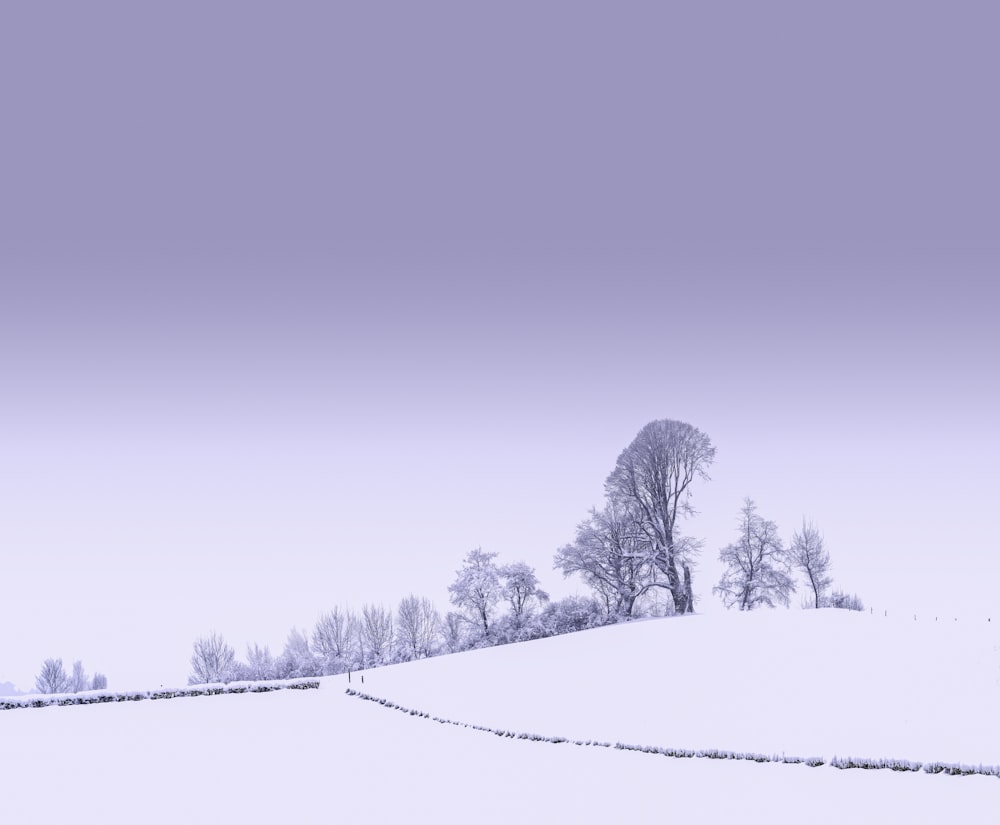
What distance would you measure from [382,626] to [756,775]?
280 ft

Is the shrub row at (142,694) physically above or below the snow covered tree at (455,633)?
above

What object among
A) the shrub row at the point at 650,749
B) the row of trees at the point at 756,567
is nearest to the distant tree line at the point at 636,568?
the row of trees at the point at 756,567

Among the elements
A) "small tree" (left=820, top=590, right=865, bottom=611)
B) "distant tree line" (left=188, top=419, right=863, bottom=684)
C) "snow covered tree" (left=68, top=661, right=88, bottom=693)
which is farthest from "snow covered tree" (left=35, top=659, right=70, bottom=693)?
"small tree" (left=820, top=590, right=865, bottom=611)

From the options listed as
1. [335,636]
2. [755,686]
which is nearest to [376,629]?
[335,636]

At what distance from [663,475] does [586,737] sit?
35.5 meters

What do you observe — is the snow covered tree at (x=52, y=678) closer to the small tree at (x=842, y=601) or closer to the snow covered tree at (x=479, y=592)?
the snow covered tree at (x=479, y=592)

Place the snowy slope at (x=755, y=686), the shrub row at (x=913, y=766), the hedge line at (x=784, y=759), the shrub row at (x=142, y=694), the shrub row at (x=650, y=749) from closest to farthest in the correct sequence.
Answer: the shrub row at (x=913, y=766), the hedge line at (x=784, y=759), the shrub row at (x=650, y=749), the snowy slope at (x=755, y=686), the shrub row at (x=142, y=694)

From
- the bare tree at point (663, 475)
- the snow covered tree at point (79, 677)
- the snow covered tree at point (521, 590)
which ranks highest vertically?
the bare tree at point (663, 475)

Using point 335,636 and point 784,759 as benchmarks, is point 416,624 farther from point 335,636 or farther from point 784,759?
point 784,759

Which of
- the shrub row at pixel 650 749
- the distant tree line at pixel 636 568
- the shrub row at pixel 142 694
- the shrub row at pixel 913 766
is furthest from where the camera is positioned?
the distant tree line at pixel 636 568

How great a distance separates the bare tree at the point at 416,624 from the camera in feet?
291

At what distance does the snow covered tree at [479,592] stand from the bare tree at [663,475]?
17976mm

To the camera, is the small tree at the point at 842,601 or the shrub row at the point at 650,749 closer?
the shrub row at the point at 650,749

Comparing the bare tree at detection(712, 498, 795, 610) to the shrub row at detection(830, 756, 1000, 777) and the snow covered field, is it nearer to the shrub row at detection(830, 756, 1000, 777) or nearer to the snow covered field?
the snow covered field
